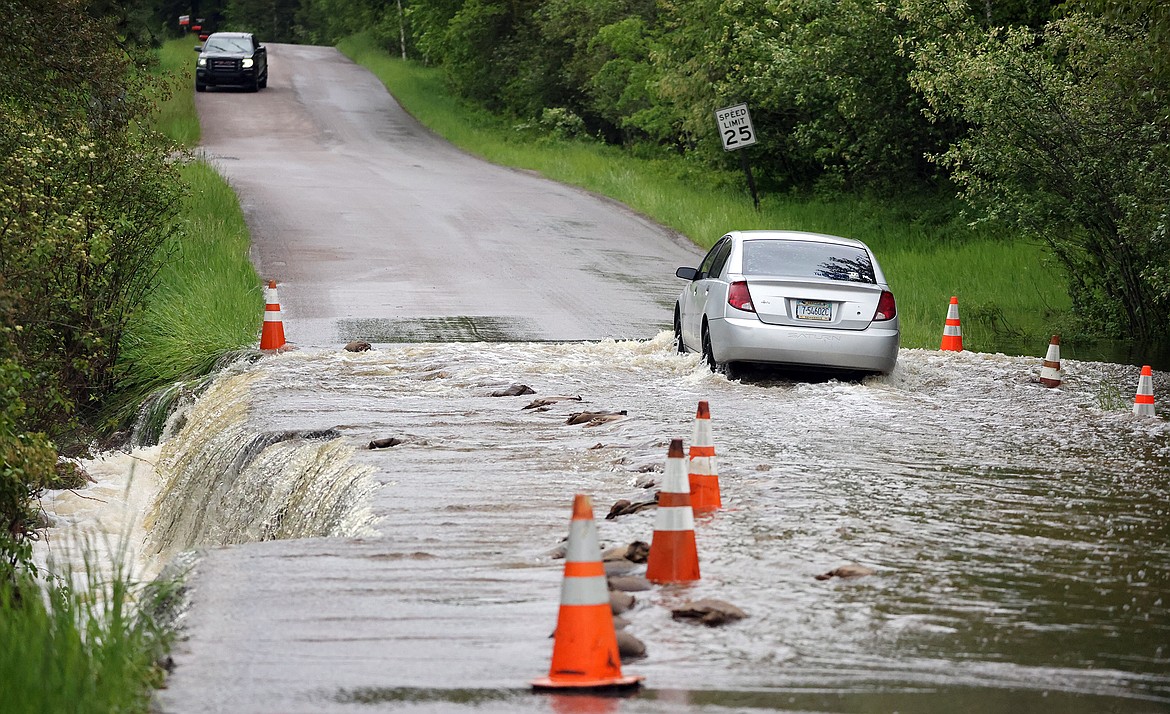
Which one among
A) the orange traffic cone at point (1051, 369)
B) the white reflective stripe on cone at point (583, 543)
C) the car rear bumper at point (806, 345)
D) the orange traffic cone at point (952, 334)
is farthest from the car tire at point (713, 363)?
the white reflective stripe on cone at point (583, 543)

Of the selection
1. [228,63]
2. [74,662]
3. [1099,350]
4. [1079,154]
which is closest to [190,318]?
[1079,154]

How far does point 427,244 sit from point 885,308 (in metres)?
12.7

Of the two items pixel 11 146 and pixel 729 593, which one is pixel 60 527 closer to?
pixel 11 146

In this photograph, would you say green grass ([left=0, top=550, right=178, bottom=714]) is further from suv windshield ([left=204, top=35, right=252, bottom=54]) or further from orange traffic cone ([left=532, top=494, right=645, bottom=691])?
suv windshield ([left=204, top=35, right=252, bottom=54])

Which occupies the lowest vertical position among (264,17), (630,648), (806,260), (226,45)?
(630,648)

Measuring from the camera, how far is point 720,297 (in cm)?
1453

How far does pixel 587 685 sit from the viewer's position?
5641 millimetres

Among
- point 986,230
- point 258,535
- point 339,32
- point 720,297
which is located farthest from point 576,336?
point 339,32

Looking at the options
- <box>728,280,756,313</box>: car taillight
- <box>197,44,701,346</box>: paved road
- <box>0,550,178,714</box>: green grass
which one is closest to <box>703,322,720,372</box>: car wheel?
<box>728,280,756,313</box>: car taillight

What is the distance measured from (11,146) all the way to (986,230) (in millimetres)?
17795

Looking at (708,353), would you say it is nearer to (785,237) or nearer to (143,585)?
(785,237)

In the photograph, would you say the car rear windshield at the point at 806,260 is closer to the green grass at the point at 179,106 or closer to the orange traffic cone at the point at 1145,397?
the orange traffic cone at the point at 1145,397

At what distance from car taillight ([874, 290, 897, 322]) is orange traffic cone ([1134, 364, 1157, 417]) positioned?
2301mm

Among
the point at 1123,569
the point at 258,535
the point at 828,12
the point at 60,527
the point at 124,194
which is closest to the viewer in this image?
the point at 1123,569
